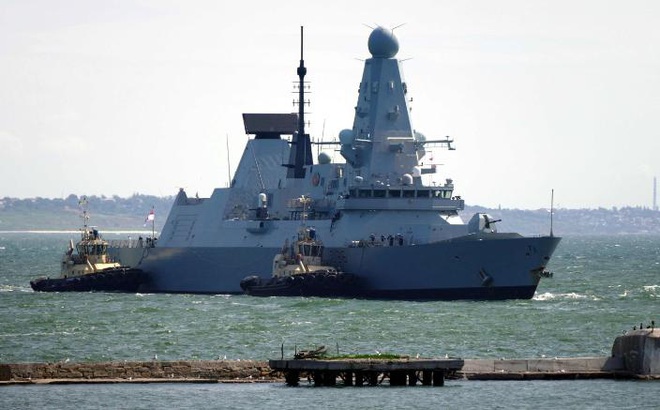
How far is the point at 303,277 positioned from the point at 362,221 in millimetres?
3732

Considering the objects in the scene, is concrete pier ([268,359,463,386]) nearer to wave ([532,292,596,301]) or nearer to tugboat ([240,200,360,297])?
tugboat ([240,200,360,297])

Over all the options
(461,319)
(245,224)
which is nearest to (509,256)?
(461,319)

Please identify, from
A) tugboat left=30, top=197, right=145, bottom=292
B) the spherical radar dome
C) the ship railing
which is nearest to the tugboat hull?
tugboat left=30, top=197, right=145, bottom=292

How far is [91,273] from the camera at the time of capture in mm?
76562

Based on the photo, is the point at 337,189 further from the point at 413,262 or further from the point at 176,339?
the point at 176,339

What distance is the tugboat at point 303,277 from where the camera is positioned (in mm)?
65938

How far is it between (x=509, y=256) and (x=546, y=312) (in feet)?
14.1

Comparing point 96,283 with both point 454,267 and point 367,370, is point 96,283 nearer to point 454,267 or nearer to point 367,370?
point 454,267

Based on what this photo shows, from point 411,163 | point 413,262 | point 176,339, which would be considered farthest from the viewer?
point 411,163

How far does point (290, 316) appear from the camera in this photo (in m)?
58.1

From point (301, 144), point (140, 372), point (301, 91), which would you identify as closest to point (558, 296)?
point (301, 144)

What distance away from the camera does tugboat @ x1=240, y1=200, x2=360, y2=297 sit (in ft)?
216

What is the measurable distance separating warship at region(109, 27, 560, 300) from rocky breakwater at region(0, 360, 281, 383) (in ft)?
82.7

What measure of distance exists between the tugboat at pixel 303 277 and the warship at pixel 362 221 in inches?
28.5
